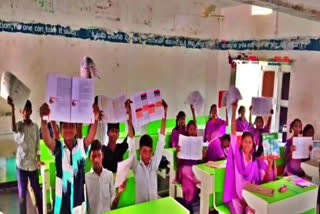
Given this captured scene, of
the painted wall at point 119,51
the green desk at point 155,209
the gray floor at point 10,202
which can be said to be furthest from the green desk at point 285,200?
the painted wall at point 119,51

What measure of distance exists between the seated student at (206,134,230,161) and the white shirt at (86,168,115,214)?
1588 mm

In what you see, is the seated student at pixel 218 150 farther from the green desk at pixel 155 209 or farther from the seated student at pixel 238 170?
the green desk at pixel 155 209

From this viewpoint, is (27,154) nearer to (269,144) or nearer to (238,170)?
(238,170)

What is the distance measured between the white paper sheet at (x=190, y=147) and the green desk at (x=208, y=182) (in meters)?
0.24

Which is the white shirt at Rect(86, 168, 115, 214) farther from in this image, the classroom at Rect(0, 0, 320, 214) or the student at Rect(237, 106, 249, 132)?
the student at Rect(237, 106, 249, 132)

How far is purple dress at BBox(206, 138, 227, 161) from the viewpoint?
3.59 metres

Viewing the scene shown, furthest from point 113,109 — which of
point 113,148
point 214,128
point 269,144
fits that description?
point 214,128

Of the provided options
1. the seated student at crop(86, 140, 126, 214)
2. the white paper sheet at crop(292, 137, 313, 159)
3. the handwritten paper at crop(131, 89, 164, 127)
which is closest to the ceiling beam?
the handwritten paper at crop(131, 89, 164, 127)

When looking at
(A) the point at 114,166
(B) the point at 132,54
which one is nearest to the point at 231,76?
(B) the point at 132,54

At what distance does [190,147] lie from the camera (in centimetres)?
331

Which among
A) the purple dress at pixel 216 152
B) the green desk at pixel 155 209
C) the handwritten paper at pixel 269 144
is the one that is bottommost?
the green desk at pixel 155 209

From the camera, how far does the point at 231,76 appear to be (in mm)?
5539

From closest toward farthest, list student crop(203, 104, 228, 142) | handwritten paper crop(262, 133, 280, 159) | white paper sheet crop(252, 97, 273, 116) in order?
handwritten paper crop(262, 133, 280, 159) < white paper sheet crop(252, 97, 273, 116) < student crop(203, 104, 228, 142)

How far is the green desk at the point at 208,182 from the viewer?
9.55 ft
